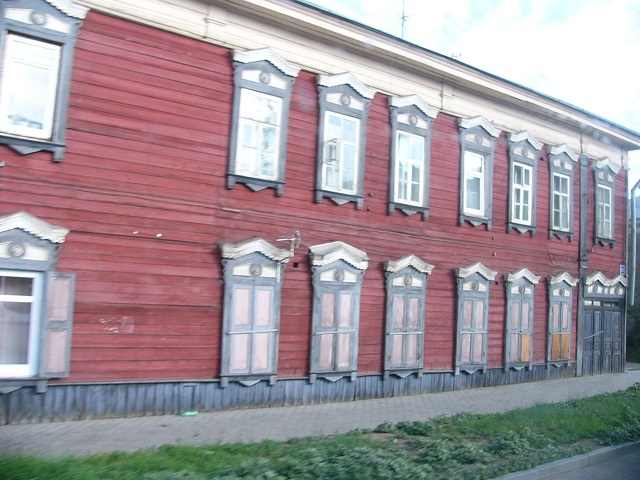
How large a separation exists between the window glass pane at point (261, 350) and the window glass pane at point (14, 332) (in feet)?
12.5

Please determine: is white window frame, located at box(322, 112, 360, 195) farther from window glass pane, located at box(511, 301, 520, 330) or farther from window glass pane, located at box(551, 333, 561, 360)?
window glass pane, located at box(551, 333, 561, 360)

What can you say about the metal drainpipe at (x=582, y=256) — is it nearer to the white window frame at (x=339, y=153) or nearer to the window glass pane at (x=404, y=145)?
the window glass pane at (x=404, y=145)

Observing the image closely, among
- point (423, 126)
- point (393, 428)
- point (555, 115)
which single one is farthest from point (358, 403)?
point (555, 115)

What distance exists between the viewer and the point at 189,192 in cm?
1134

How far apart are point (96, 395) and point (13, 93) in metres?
4.66

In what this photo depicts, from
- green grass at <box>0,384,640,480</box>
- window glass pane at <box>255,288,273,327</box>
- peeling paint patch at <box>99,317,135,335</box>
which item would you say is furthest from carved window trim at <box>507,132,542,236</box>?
peeling paint patch at <box>99,317,135,335</box>

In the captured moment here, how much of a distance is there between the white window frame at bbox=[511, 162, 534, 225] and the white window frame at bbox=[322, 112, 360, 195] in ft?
17.8

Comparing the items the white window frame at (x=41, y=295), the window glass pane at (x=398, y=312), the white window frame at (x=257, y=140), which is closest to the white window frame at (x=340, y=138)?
the white window frame at (x=257, y=140)

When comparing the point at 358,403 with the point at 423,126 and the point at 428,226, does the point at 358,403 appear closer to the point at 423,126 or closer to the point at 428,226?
the point at 428,226

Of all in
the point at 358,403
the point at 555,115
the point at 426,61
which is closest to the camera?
the point at 358,403

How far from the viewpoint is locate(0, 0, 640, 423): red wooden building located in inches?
392

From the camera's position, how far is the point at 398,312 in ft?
47.1

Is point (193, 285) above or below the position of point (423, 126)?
below

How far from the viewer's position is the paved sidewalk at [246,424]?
8.70 metres
